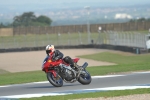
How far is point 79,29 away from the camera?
92.0m

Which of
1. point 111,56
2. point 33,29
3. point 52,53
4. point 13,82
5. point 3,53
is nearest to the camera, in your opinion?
point 52,53

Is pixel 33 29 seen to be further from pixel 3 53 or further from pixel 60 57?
pixel 60 57

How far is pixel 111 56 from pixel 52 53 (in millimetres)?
26166

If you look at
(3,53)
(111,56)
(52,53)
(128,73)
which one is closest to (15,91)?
(52,53)

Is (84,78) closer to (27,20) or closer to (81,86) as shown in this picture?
(81,86)

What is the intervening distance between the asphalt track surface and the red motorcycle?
0.87 ft

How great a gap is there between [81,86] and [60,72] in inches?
32.7

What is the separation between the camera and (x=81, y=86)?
1780cm

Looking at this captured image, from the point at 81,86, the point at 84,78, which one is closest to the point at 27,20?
the point at 84,78

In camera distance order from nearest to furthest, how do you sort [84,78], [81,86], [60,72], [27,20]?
[60,72]
[81,86]
[84,78]
[27,20]

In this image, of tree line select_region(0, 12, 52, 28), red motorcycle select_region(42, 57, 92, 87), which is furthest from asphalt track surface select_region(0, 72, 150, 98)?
tree line select_region(0, 12, 52, 28)

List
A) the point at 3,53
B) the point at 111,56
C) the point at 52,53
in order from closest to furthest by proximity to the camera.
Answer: the point at 52,53 < the point at 111,56 < the point at 3,53

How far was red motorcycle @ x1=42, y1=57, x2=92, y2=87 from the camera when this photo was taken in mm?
17359

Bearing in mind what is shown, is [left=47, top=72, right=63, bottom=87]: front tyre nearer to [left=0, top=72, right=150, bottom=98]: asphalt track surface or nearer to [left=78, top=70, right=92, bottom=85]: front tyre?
[left=0, top=72, right=150, bottom=98]: asphalt track surface
